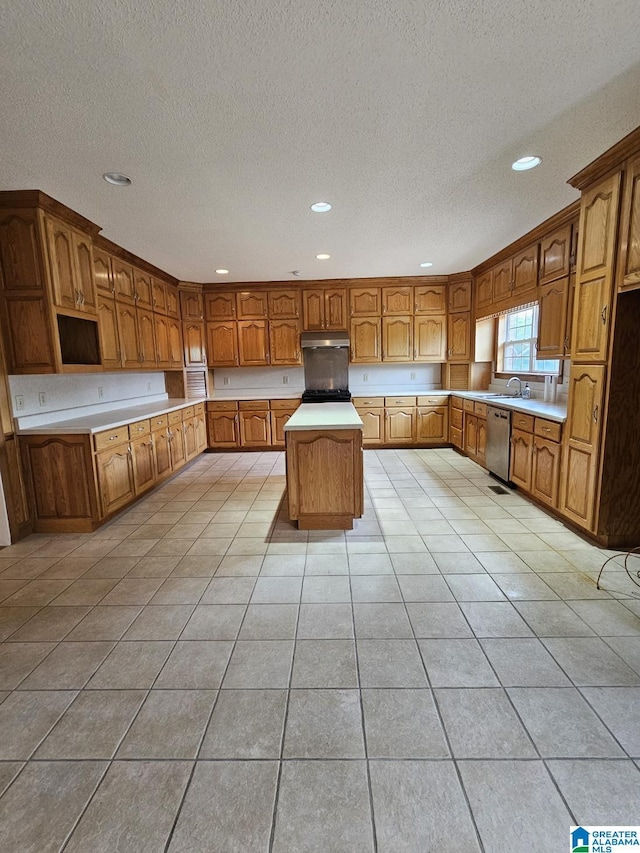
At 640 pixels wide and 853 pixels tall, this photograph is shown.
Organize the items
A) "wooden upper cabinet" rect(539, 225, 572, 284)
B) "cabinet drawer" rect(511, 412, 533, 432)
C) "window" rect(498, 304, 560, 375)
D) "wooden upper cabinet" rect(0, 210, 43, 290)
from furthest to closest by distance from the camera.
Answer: "window" rect(498, 304, 560, 375) → "cabinet drawer" rect(511, 412, 533, 432) → "wooden upper cabinet" rect(539, 225, 572, 284) → "wooden upper cabinet" rect(0, 210, 43, 290)

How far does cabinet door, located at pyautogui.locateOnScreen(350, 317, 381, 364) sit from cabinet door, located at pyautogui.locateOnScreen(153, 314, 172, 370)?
8.33ft

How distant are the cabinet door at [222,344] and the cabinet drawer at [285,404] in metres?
0.84

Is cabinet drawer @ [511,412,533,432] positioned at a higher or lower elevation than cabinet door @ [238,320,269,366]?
lower

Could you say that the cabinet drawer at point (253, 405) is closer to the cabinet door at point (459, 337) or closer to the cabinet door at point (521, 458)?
the cabinet door at point (459, 337)

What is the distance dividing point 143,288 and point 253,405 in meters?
2.06

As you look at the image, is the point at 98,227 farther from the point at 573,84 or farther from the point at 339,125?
the point at 573,84

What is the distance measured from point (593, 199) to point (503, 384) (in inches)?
115

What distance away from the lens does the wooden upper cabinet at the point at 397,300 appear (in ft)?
18.3

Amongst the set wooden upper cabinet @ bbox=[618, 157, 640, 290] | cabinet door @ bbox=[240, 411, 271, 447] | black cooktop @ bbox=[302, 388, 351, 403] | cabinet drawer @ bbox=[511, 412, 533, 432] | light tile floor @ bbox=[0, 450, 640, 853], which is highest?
wooden upper cabinet @ bbox=[618, 157, 640, 290]

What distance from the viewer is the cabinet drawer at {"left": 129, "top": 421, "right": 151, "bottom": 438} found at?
359cm

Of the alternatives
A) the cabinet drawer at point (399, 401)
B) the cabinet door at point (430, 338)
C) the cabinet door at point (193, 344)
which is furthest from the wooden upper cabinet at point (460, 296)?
the cabinet door at point (193, 344)

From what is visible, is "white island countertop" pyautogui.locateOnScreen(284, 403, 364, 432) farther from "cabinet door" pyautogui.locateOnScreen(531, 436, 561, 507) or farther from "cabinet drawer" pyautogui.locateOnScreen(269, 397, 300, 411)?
"cabinet drawer" pyautogui.locateOnScreen(269, 397, 300, 411)

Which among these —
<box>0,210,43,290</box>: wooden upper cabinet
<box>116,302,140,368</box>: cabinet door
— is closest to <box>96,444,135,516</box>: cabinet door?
<box>116,302,140,368</box>: cabinet door

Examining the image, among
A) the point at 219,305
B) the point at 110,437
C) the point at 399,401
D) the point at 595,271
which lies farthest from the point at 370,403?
the point at 110,437
